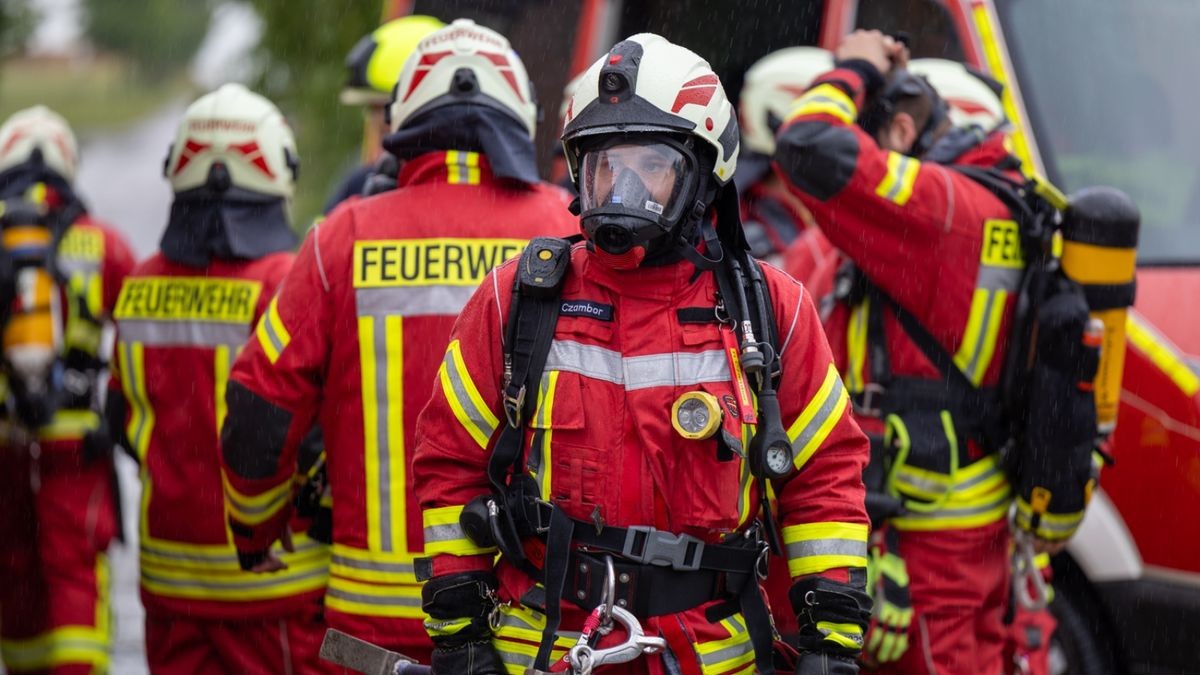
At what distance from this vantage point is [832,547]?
3217 mm

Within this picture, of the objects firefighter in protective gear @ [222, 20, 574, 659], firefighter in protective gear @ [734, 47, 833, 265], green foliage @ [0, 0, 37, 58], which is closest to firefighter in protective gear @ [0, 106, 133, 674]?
firefighter in protective gear @ [222, 20, 574, 659]

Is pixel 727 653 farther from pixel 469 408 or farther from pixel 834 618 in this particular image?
pixel 469 408

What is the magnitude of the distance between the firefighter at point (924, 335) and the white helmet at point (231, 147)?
1569 mm

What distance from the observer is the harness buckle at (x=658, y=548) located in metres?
3.16

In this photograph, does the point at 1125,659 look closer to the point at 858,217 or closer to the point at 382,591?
the point at 858,217

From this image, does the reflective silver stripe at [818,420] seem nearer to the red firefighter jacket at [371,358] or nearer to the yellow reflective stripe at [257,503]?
the red firefighter jacket at [371,358]

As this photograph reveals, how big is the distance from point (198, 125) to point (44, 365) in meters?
1.45

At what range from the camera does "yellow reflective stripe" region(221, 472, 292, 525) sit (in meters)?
4.22

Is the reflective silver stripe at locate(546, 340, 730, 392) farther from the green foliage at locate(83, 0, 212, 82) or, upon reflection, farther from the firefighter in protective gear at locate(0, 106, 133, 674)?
the green foliage at locate(83, 0, 212, 82)

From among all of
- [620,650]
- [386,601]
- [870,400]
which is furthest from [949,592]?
[620,650]

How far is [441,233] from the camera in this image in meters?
4.05

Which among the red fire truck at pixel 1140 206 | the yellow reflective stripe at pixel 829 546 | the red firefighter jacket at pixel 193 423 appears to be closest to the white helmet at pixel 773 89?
the red fire truck at pixel 1140 206

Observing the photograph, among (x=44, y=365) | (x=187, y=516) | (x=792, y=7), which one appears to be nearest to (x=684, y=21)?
(x=792, y=7)

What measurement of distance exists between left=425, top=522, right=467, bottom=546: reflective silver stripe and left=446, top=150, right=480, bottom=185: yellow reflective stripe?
1.15 meters
